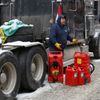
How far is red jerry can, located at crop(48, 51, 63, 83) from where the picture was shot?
9688 mm

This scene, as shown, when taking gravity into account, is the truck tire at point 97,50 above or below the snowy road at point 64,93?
above

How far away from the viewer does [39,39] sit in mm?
10578

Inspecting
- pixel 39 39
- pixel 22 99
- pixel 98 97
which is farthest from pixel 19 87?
pixel 39 39

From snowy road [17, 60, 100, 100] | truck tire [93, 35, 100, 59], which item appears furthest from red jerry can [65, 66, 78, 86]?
truck tire [93, 35, 100, 59]

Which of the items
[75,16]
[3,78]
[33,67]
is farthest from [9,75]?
[75,16]

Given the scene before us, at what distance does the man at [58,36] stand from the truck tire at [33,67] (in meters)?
0.79

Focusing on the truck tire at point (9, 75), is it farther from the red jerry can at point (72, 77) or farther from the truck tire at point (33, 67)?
the red jerry can at point (72, 77)

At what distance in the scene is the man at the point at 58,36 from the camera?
10219 mm

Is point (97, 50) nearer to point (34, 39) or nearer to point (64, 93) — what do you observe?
point (34, 39)

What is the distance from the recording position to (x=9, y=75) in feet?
26.5

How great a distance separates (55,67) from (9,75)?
1.87 metres

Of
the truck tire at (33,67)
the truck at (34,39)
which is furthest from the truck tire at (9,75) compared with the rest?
the truck tire at (33,67)

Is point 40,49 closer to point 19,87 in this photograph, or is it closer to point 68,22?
point 19,87

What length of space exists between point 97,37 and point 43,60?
506 cm
